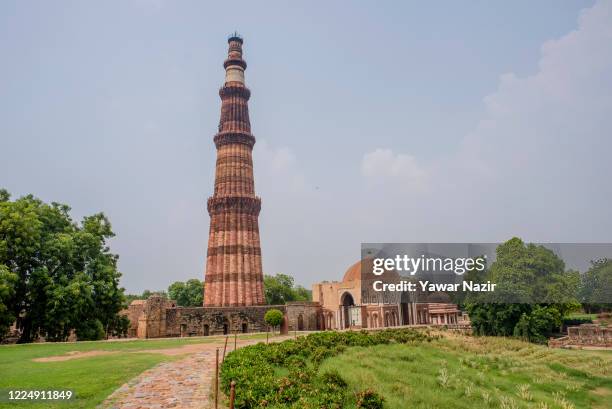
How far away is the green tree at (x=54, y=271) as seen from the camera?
23719 mm

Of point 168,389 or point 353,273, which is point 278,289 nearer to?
point 353,273

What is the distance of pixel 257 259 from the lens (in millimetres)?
38562

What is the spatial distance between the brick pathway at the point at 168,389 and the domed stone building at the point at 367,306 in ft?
88.1

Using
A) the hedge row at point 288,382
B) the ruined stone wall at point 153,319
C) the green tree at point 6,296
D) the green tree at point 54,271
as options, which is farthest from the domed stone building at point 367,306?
the green tree at point 6,296

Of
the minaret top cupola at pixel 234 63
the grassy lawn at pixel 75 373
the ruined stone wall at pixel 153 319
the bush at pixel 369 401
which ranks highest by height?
the minaret top cupola at pixel 234 63

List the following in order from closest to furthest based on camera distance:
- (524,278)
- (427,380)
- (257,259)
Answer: (427,380)
(524,278)
(257,259)

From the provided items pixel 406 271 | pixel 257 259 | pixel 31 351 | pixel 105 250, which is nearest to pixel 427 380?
pixel 31 351

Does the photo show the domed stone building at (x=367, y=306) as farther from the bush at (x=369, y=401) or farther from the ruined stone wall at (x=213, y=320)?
the bush at (x=369, y=401)

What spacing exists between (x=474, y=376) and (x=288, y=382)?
31.5 ft

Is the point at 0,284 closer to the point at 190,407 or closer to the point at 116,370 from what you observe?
the point at 116,370

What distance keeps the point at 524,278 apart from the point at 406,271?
15.9m

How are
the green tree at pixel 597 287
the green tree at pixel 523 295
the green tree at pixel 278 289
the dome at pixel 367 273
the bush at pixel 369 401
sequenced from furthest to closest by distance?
1. the green tree at pixel 278 289
2. the green tree at pixel 597 287
3. the dome at pixel 367 273
4. the green tree at pixel 523 295
5. the bush at pixel 369 401

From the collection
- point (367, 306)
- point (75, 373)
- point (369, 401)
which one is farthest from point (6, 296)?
point (367, 306)

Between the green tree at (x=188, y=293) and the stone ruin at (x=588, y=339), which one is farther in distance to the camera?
the green tree at (x=188, y=293)
